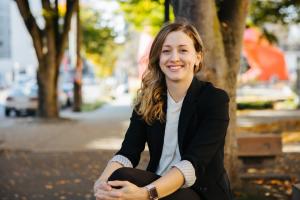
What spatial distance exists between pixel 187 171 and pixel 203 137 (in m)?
0.23

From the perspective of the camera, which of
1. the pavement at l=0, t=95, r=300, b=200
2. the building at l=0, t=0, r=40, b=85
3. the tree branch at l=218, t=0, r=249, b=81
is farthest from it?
the building at l=0, t=0, r=40, b=85

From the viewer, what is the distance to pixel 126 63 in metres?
78.9

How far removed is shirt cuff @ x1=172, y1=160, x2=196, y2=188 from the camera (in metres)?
2.89

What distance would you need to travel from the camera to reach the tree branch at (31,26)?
14.7m

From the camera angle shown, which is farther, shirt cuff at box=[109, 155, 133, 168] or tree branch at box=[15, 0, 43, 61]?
tree branch at box=[15, 0, 43, 61]

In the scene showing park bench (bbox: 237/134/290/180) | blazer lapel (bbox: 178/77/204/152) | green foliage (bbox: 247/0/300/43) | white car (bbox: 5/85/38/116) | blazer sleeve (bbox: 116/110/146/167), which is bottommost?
white car (bbox: 5/85/38/116)

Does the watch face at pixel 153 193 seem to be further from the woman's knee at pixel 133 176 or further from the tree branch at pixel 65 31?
the tree branch at pixel 65 31

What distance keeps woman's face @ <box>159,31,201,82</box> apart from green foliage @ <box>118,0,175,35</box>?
16.7m

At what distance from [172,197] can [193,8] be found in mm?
2902

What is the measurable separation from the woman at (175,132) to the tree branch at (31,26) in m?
11.8

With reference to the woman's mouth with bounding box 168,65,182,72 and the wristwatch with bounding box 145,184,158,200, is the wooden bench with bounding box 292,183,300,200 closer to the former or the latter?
the woman's mouth with bounding box 168,65,182,72

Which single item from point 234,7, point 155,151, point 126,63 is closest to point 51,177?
point 234,7

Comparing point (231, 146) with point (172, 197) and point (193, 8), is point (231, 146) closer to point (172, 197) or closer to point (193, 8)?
point (193, 8)

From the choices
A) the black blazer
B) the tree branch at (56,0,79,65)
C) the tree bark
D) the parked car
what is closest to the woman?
the black blazer
